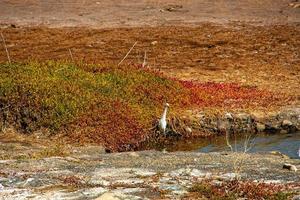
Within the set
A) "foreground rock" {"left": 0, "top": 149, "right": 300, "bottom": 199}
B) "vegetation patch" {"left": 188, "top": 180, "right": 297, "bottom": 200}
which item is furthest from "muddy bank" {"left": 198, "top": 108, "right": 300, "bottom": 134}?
"vegetation patch" {"left": 188, "top": 180, "right": 297, "bottom": 200}

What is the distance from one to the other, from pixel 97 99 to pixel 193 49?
16.6 m

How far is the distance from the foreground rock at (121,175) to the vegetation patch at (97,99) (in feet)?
15.6

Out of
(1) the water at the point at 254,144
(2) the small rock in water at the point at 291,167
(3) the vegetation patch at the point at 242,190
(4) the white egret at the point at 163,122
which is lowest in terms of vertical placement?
(1) the water at the point at 254,144

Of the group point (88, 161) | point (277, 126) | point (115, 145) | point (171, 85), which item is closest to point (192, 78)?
point (171, 85)

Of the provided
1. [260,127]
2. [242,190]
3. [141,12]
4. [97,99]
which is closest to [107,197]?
[242,190]

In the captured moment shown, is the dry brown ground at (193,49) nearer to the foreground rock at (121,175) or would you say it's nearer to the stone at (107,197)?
the foreground rock at (121,175)

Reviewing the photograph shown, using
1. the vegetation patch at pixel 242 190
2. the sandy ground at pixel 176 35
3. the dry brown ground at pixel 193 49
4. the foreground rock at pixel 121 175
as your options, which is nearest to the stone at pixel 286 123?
the sandy ground at pixel 176 35

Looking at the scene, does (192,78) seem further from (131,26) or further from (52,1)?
(52,1)

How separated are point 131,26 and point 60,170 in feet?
105

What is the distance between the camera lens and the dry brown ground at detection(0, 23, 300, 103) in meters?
28.3

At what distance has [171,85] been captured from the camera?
22250mm

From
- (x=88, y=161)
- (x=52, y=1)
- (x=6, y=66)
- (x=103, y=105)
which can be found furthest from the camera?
(x=52, y=1)

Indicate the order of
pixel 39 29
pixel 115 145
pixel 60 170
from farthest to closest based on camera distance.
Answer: pixel 39 29, pixel 115 145, pixel 60 170

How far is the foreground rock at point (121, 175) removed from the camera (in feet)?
32.3
